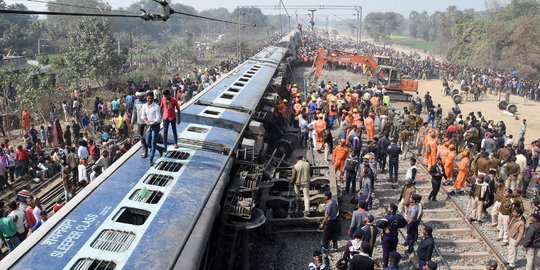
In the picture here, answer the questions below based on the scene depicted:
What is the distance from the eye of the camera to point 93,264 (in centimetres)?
551

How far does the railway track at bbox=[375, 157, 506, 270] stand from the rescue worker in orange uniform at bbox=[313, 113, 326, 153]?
289 cm

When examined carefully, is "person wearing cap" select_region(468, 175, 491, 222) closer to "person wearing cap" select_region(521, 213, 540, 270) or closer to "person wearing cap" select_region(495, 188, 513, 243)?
"person wearing cap" select_region(495, 188, 513, 243)

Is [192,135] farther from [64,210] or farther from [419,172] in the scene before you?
[419,172]

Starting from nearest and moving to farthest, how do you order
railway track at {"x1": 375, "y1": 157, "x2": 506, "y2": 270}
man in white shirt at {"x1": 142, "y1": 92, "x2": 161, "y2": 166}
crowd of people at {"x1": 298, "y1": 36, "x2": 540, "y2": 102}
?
1. man in white shirt at {"x1": 142, "y1": 92, "x2": 161, "y2": 166}
2. railway track at {"x1": 375, "y1": 157, "x2": 506, "y2": 270}
3. crowd of people at {"x1": 298, "y1": 36, "x2": 540, "y2": 102}

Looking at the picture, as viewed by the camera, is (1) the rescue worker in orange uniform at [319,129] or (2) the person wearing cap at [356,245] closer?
(2) the person wearing cap at [356,245]

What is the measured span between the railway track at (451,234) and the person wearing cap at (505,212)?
455 mm

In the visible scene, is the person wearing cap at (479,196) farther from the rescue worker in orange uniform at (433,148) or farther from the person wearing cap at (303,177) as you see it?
the person wearing cap at (303,177)

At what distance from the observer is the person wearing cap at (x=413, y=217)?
9.23 m

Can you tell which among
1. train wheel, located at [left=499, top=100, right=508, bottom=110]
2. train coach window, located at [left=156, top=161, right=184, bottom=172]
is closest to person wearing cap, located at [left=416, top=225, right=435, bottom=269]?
train coach window, located at [left=156, top=161, right=184, bottom=172]

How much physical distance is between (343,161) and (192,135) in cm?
490

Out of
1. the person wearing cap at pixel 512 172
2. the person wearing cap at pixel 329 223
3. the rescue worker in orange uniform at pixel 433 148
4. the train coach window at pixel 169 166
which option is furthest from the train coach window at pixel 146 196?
the person wearing cap at pixel 512 172

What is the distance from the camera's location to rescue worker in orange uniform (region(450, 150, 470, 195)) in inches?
506

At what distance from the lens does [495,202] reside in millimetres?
11133

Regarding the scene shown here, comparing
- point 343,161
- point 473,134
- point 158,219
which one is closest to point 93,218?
point 158,219
